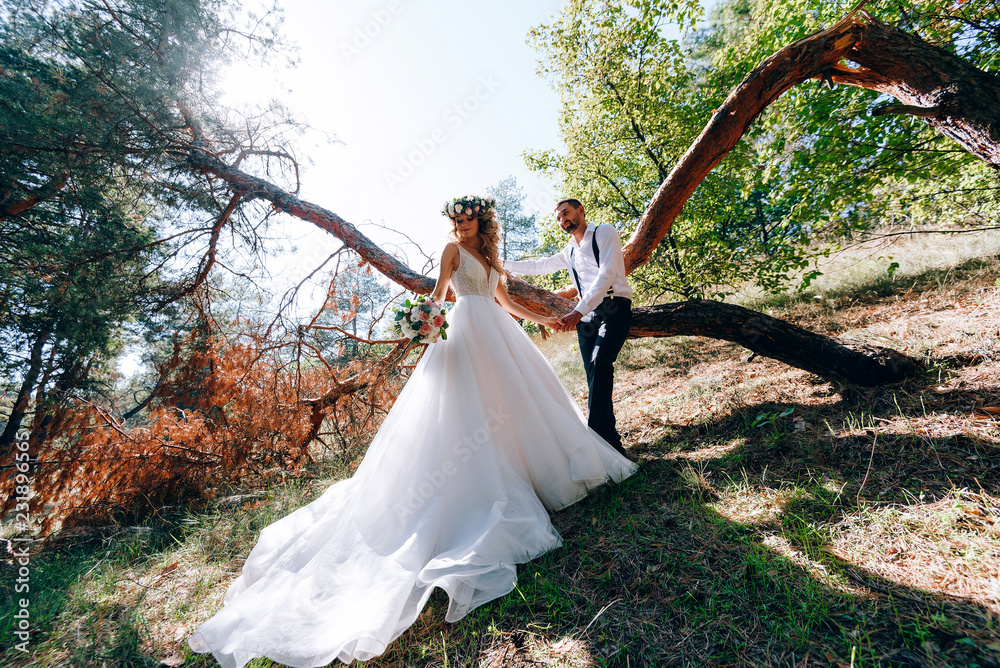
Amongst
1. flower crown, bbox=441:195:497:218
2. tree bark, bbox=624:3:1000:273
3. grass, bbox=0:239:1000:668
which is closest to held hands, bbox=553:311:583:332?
flower crown, bbox=441:195:497:218

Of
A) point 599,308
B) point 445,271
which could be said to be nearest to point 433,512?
point 445,271

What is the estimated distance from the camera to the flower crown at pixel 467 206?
3598 millimetres

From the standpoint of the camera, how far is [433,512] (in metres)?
2.59

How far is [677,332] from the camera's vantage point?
4.55 m

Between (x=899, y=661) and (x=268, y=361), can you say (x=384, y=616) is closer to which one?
(x=899, y=661)

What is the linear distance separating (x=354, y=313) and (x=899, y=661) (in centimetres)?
573

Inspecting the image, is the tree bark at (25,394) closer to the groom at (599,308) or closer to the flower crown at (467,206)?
the flower crown at (467,206)

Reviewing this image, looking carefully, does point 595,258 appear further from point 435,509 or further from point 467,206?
point 435,509

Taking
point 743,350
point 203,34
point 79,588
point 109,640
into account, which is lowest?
point 743,350

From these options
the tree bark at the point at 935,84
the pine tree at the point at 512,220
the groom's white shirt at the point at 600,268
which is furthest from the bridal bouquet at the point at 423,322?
the pine tree at the point at 512,220

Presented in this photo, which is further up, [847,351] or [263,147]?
[263,147]

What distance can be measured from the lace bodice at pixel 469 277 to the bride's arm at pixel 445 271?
77 mm

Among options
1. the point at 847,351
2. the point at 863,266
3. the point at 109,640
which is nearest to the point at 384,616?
the point at 109,640

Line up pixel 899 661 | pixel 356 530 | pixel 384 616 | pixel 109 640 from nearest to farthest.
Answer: pixel 899 661 < pixel 384 616 < pixel 109 640 < pixel 356 530
